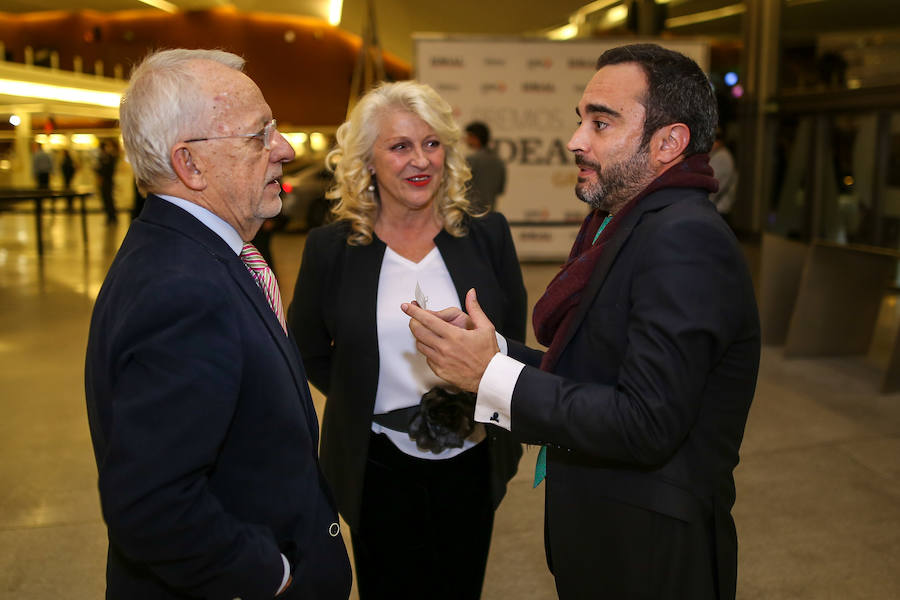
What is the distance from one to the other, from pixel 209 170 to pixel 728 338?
2.98ft

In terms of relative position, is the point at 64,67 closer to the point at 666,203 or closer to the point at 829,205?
the point at 829,205

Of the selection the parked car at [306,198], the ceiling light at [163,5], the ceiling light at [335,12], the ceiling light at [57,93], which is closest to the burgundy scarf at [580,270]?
the parked car at [306,198]

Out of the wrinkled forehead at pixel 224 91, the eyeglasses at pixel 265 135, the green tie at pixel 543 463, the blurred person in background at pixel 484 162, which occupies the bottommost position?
the green tie at pixel 543 463

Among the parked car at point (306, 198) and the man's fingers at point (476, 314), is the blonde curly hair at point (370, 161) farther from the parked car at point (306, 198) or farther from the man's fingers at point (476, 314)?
the parked car at point (306, 198)

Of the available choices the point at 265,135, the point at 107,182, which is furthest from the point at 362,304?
the point at 107,182

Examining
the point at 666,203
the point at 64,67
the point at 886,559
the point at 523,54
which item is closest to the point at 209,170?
the point at 666,203

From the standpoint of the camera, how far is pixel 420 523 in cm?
209

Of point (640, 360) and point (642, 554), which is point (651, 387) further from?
point (642, 554)

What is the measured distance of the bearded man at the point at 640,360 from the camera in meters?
1.21

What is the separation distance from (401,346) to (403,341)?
0.02 meters

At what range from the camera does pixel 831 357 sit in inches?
230

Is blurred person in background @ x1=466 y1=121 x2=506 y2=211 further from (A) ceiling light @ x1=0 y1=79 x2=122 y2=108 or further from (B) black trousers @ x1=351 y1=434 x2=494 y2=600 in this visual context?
(A) ceiling light @ x1=0 y1=79 x2=122 y2=108

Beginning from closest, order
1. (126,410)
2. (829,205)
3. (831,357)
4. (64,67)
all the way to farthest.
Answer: (126,410), (831,357), (829,205), (64,67)

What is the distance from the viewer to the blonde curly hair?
2.23m
